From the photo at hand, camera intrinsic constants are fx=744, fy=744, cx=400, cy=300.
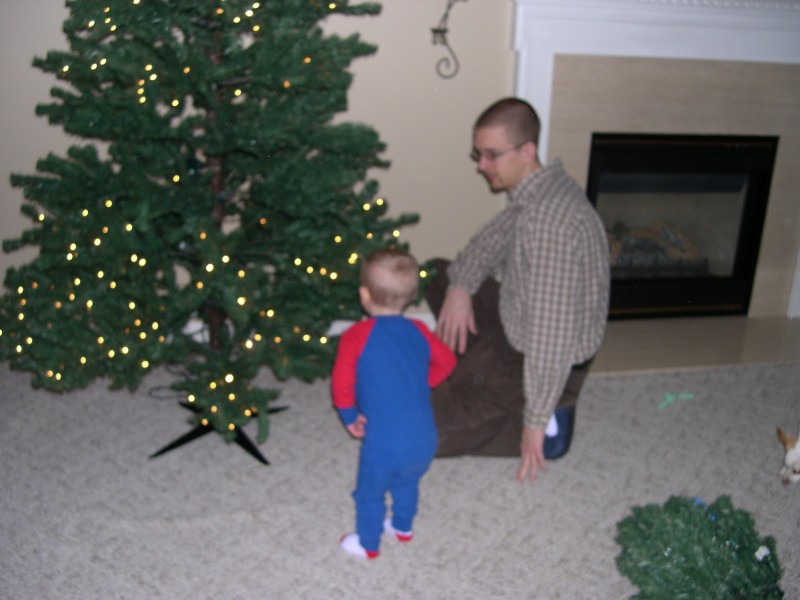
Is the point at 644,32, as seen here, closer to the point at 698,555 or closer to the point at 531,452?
the point at 531,452

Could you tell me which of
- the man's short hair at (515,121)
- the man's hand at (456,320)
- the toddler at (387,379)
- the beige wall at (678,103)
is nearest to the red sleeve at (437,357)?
the toddler at (387,379)

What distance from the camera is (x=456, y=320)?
242cm

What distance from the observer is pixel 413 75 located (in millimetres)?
3062

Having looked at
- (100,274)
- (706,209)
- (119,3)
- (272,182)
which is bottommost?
(706,209)

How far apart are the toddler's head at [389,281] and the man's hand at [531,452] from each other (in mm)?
636

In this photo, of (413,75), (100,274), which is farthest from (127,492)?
(413,75)

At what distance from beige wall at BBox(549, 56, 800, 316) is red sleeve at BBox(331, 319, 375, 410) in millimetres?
1878

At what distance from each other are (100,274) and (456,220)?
1632 mm

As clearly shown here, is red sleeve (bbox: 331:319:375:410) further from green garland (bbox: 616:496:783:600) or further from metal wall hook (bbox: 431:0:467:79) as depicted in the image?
metal wall hook (bbox: 431:0:467:79)

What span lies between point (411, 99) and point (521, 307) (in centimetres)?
124

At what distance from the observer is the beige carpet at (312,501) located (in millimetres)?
1875

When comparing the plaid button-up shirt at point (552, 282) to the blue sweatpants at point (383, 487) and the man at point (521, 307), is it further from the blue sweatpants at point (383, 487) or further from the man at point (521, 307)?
the blue sweatpants at point (383, 487)

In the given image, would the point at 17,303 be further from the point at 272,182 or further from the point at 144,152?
the point at 272,182

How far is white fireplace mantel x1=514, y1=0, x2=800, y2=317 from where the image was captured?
123 inches
